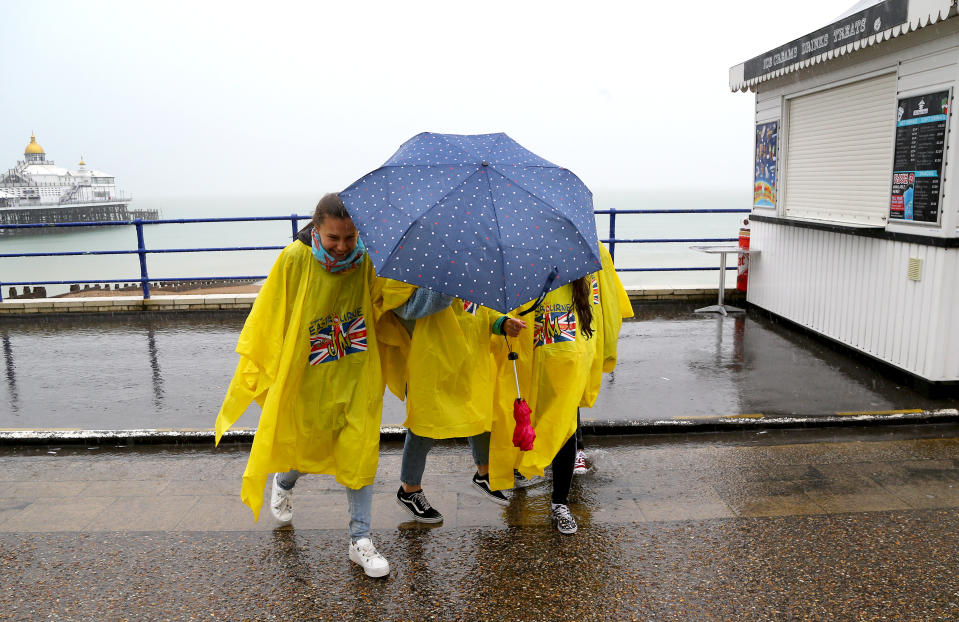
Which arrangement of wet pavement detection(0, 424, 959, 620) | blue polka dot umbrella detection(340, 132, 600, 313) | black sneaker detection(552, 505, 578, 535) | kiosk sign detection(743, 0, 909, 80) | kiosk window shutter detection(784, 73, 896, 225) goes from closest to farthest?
blue polka dot umbrella detection(340, 132, 600, 313) < wet pavement detection(0, 424, 959, 620) < black sneaker detection(552, 505, 578, 535) < kiosk sign detection(743, 0, 909, 80) < kiosk window shutter detection(784, 73, 896, 225)

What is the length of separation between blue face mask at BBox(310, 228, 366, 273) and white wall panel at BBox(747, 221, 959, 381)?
449 cm

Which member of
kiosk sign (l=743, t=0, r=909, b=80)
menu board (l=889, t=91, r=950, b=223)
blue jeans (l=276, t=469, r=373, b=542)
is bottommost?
blue jeans (l=276, t=469, r=373, b=542)

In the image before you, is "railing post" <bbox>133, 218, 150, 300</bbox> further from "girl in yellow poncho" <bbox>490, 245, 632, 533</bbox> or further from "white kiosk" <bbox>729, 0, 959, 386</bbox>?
"white kiosk" <bbox>729, 0, 959, 386</bbox>

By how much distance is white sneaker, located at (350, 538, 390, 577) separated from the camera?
3049 mm

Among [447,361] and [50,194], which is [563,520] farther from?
Answer: [50,194]

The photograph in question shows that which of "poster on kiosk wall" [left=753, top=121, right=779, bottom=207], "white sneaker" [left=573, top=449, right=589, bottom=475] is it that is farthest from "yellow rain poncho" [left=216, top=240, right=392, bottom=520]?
"poster on kiosk wall" [left=753, top=121, right=779, bottom=207]

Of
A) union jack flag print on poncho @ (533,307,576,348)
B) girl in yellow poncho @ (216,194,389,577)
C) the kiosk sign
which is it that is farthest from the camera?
the kiosk sign

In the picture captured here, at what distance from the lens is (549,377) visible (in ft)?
10.8

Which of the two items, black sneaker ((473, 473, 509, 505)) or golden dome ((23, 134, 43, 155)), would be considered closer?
black sneaker ((473, 473, 509, 505))

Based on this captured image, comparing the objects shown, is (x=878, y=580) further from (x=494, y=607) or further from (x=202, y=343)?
(x=202, y=343)

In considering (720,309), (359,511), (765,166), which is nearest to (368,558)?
(359,511)

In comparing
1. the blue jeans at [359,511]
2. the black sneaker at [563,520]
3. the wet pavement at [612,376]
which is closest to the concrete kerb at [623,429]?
the wet pavement at [612,376]

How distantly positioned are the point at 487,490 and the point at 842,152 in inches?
205

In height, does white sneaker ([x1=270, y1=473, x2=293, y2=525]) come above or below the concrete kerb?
above
